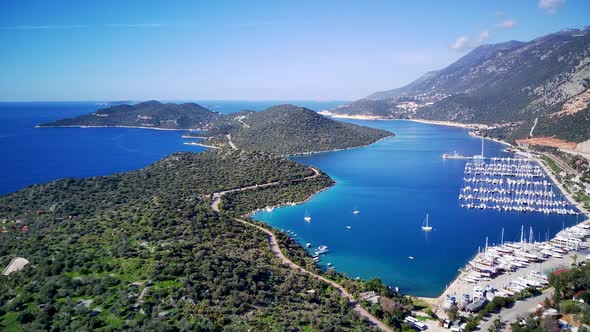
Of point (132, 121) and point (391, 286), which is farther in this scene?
point (132, 121)

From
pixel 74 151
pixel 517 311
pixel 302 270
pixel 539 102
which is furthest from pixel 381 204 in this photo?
pixel 539 102

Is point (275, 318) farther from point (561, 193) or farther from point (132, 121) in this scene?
point (132, 121)

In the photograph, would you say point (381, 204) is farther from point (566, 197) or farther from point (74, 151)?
point (74, 151)

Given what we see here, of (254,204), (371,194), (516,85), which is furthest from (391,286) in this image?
(516,85)

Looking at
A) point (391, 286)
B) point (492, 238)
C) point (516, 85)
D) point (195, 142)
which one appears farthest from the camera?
point (516, 85)

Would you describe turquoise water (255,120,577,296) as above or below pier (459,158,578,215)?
below

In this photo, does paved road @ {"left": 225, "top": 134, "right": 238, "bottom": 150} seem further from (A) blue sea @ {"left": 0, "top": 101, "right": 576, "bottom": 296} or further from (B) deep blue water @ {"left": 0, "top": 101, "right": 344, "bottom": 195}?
(A) blue sea @ {"left": 0, "top": 101, "right": 576, "bottom": 296}

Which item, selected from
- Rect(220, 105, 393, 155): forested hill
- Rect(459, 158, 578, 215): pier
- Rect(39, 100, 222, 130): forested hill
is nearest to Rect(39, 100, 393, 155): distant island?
Rect(220, 105, 393, 155): forested hill

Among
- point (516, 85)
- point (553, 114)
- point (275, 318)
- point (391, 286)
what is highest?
point (516, 85)
